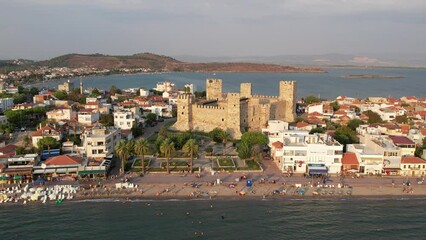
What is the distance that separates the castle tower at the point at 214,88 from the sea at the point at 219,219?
3584 centimetres

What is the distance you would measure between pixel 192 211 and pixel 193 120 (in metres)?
27.0

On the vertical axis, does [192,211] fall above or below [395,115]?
below

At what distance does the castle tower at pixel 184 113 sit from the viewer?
184 ft

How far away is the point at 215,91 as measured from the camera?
6769 centimetres

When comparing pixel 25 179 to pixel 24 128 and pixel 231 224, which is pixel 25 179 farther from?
pixel 24 128

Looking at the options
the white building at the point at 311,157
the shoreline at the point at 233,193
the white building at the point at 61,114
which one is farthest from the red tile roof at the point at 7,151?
the white building at the point at 311,157

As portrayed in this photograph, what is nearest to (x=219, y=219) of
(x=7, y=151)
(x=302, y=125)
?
(x=7, y=151)

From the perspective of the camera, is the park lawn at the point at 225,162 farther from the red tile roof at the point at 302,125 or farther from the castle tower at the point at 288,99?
the castle tower at the point at 288,99

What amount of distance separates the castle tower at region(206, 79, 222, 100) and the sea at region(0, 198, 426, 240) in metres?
35.8

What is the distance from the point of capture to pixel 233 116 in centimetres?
5331

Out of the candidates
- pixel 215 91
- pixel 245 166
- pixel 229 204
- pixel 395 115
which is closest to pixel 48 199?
pixel 229 204

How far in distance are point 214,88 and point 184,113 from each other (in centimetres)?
1245

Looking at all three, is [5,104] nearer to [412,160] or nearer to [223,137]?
[223,137]

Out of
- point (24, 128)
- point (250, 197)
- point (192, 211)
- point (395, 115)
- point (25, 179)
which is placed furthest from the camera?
point (395, 115)
